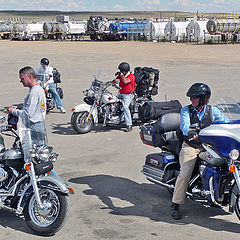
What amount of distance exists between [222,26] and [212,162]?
155 feet

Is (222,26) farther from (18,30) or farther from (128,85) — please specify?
(128,85)

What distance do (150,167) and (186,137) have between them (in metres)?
0.82

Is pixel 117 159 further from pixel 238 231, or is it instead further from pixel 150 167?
pixel 238 231

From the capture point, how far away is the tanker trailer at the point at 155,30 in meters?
55.3

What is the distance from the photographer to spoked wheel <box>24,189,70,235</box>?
208 inches

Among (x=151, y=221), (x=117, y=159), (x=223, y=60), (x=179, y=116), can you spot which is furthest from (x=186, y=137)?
(x=223, y=60)

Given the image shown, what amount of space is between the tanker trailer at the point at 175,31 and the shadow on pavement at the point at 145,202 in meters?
47.4

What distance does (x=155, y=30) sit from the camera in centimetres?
5528

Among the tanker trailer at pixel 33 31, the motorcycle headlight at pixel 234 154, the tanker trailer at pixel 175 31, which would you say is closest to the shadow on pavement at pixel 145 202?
the motorcycle headlight at pixel 234 154

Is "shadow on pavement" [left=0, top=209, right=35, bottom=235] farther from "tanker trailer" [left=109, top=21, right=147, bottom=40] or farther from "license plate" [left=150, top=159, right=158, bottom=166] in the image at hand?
"tanker trailer" [left=109, top=21, right=147, bottom=40]

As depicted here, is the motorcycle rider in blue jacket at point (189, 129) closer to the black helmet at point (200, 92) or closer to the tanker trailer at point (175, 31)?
the black helmet at point (200, 92)

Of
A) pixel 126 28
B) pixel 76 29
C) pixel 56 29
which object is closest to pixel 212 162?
pixel 126 28

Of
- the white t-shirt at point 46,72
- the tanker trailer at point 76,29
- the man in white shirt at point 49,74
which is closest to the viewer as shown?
the man in white shirt at point 49,74

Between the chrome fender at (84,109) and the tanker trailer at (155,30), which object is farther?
the tanker trailer at (155,30)
